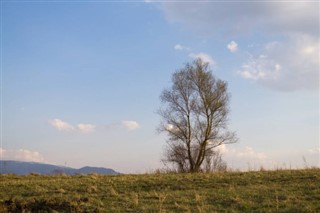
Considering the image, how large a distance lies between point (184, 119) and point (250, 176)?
73.7 feet

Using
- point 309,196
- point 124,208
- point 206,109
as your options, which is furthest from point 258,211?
point 206,109

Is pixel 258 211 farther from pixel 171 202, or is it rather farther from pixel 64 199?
pixel 64 199

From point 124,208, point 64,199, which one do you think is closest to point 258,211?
point 124,208

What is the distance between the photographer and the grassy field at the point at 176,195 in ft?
43.1

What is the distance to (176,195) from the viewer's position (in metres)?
→ 15.3

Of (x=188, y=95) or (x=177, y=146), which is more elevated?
(x=188, y=95)

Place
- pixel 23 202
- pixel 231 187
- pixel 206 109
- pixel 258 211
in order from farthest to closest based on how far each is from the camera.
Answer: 1. pixel 206 109
2. pixel 231 187
3. pixel 23 202
4. pixel 258 211

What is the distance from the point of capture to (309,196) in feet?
45.4

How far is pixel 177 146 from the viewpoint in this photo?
42562 millimetres

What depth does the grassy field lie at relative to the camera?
1313cm

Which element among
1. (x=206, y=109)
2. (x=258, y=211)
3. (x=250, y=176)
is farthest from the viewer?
(x=206, y=109)

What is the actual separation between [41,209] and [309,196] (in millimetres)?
8512

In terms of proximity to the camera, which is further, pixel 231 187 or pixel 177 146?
pixel 177 146

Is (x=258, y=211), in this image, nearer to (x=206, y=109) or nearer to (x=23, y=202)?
(x=23, y=202)
